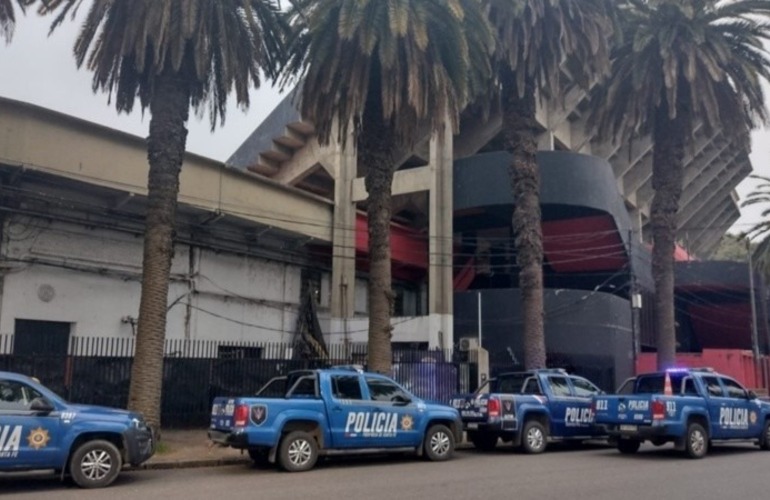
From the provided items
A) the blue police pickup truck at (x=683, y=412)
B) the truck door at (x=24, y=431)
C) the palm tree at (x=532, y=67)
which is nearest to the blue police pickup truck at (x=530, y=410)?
the blue police pickup truck at (x=683, y=412)

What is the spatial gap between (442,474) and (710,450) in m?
8.12

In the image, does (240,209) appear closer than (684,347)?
Yes

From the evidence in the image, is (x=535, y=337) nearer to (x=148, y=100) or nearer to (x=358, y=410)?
(x=358, y=410)

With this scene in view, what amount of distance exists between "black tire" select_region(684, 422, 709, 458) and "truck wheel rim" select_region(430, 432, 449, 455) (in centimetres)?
484

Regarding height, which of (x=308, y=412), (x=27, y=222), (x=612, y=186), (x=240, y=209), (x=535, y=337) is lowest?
(x=308, y=412)

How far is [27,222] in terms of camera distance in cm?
2069

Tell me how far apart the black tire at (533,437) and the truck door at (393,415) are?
287cm

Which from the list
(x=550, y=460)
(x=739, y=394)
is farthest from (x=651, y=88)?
(x=550, y=460)

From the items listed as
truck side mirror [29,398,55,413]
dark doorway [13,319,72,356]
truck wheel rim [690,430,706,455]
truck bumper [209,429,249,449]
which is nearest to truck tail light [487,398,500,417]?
truck wheel rim [690,430,706,455]

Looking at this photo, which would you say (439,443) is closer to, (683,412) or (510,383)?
(510,383)

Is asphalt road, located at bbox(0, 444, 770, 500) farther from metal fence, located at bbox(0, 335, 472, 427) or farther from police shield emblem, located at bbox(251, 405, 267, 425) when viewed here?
metal fence, located at bbox(0, 335, 472, 427)

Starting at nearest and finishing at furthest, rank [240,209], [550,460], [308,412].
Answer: [308,412] → [550,460] → [240,209]

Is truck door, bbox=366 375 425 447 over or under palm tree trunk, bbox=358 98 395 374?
under

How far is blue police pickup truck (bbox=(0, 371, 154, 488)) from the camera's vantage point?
11086mm
